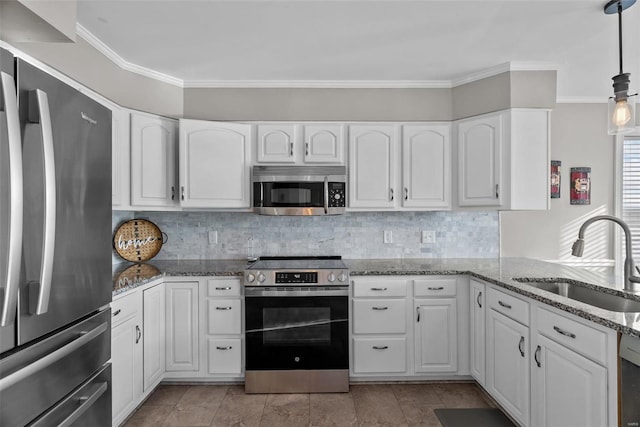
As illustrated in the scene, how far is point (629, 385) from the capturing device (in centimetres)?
145

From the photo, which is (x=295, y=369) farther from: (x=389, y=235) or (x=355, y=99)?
(x=355, y=99)

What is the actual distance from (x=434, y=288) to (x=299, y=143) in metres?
1.61

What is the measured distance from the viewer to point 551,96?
302 cm

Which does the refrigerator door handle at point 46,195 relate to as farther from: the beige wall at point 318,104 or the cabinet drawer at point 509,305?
the beige wall at point 318,104

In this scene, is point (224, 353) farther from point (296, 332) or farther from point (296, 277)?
point (296, 277)

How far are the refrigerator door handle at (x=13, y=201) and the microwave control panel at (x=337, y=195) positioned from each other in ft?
7.82

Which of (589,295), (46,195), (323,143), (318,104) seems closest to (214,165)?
(323,143)

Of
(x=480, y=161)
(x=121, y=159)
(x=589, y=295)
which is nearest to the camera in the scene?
(x=589, y=295)

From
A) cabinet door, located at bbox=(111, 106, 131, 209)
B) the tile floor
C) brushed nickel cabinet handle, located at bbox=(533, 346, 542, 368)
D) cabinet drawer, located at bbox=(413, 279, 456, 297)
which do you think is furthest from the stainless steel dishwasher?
cabinet door, located at bbox=(111, 106, 131, 209)

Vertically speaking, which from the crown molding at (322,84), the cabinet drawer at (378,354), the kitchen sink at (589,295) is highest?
the crown molding at (322,84)

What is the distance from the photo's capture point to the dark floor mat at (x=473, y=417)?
2.42m

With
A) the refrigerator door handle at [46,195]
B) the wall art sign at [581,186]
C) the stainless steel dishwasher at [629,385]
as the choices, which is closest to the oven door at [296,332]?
the stainless steel dishwasher at [629,385]

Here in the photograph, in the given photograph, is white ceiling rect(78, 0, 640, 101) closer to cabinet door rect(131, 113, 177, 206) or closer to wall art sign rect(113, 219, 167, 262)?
cabinet door rect(131, 113, 177, 206)

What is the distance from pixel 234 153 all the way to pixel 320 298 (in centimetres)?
138
